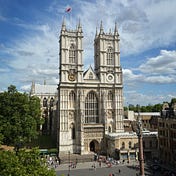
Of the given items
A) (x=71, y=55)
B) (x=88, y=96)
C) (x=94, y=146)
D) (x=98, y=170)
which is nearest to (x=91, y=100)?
(x=88, y=96)

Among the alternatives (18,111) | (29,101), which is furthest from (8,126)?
(29,101)

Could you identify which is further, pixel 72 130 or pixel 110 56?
pixel 110 56

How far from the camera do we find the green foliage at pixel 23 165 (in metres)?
22.0

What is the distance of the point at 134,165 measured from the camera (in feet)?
168

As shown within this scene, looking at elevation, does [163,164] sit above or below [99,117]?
below

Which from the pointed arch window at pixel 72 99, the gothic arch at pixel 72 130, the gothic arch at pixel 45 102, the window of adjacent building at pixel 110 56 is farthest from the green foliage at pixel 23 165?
the gothic arch at pixel 45 102

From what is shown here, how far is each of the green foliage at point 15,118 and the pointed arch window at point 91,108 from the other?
20.9 metres

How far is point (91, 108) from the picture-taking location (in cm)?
6569

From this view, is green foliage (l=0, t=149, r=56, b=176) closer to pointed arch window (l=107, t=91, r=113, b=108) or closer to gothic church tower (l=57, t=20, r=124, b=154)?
gothic church tower (l=57, t=20, r=124, b=154)

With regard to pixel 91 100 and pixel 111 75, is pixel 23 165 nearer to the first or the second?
pixel 91 100

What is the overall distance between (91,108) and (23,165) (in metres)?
42.1

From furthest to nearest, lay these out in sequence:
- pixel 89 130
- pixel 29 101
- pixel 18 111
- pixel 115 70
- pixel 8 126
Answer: pixel 115 70
pixel 89 130
pixel 29 101
pixel 18 111
pixel 8 126

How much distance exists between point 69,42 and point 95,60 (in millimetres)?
10979

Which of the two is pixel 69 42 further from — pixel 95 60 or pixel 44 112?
pixel 44 112
